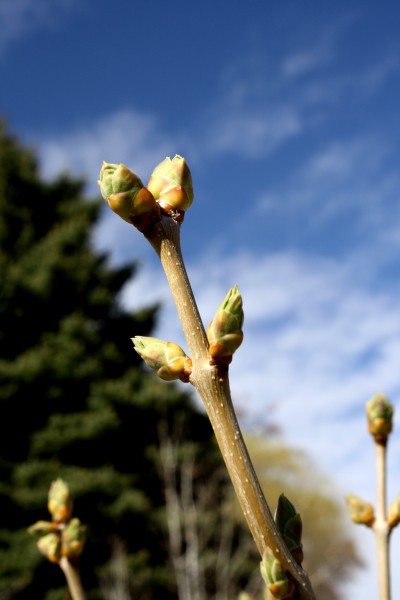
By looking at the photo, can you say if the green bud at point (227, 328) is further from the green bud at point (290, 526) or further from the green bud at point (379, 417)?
the green bud at point (379, 417)

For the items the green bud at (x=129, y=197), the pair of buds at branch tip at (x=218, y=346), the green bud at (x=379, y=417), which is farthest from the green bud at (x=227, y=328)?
the green bud at (x=379, y=417)

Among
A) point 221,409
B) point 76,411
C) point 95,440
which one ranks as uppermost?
point 76,411

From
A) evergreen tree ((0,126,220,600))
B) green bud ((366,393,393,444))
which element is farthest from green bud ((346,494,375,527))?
evergreen tree ((0,126,220,600))

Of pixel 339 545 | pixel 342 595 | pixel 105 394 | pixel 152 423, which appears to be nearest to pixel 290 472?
pixel 339 545

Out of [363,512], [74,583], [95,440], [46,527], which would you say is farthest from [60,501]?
[95,440]

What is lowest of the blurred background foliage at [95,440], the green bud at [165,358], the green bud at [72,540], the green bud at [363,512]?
the green bud at [363,512]

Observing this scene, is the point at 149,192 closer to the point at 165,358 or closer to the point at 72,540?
the point at 165,358

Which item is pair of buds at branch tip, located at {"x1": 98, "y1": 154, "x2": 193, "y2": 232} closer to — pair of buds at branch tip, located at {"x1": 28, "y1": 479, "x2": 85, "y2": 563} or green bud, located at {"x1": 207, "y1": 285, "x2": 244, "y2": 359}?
green bud, located at {"x1": 207, "y1": 285, "x2": 244, "y2": 359}

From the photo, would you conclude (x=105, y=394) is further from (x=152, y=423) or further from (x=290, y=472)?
(x=290, y=472)
